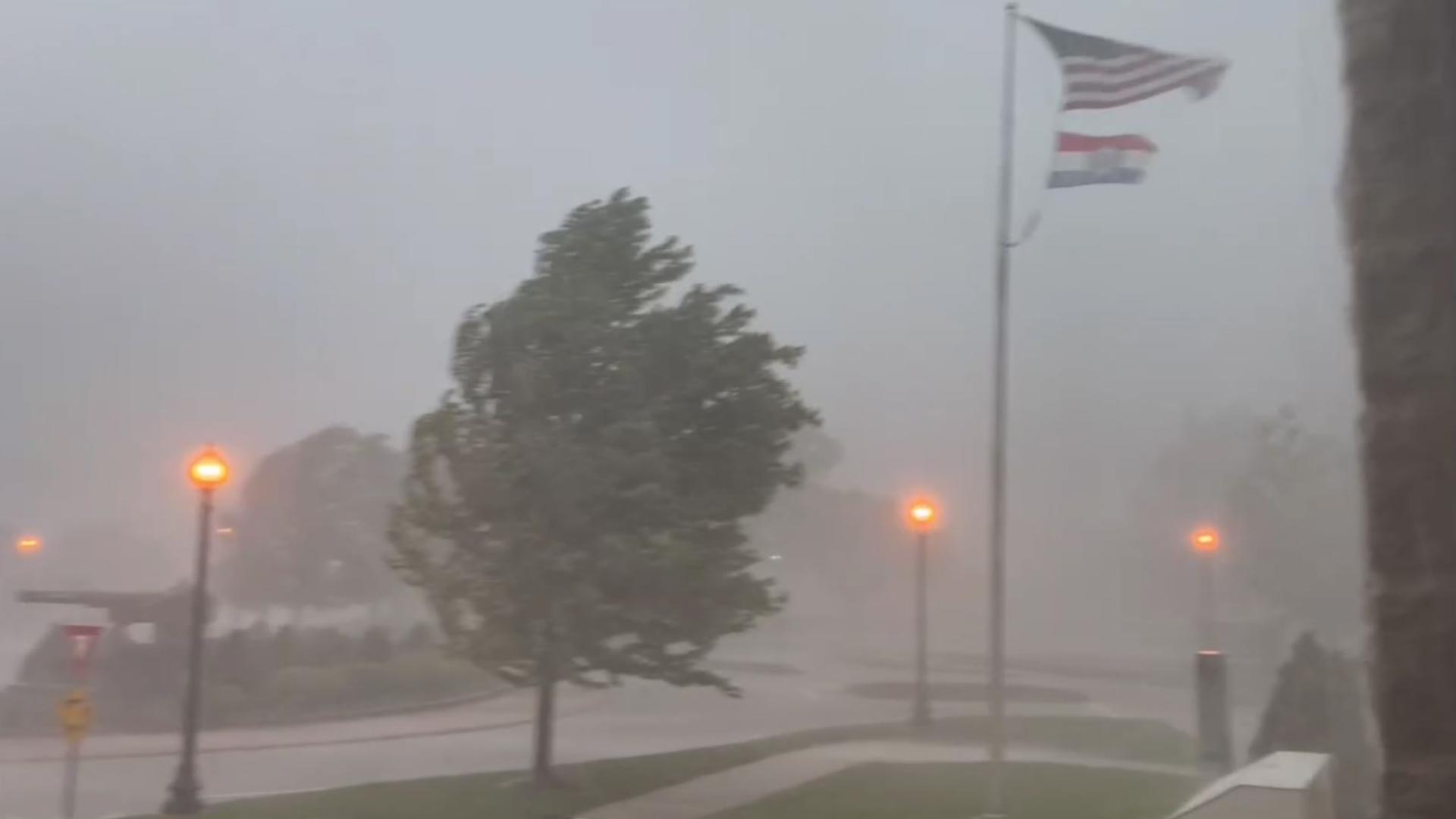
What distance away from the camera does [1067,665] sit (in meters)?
27.9

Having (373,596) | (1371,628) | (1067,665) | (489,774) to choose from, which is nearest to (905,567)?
(1067,665)

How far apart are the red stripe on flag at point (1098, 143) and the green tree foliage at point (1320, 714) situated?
16.8 feet

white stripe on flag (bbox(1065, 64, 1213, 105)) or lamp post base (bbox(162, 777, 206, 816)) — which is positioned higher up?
white stripe on flag (bbox(1065, 64, 1213, 105))

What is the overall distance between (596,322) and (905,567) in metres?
21.0

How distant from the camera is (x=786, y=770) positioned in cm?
1598

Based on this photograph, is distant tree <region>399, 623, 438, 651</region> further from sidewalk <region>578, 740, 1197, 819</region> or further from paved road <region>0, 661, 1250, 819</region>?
sidewalk <region>578, 740, 1197, 819</region>

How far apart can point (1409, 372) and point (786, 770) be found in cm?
1186

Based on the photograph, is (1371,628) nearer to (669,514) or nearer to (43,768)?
(669,514)

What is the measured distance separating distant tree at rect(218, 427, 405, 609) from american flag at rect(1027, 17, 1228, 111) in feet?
77.2

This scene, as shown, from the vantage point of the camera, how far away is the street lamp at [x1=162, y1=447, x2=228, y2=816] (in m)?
13.0

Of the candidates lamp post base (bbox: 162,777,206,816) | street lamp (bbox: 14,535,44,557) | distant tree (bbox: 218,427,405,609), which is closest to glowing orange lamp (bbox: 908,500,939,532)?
lamp post base (bbox: 162,777,206,816)

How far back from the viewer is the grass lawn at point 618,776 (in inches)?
516

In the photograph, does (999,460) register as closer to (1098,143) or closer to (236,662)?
(1098,143)

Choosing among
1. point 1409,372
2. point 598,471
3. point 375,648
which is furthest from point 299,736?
point 1409,372
